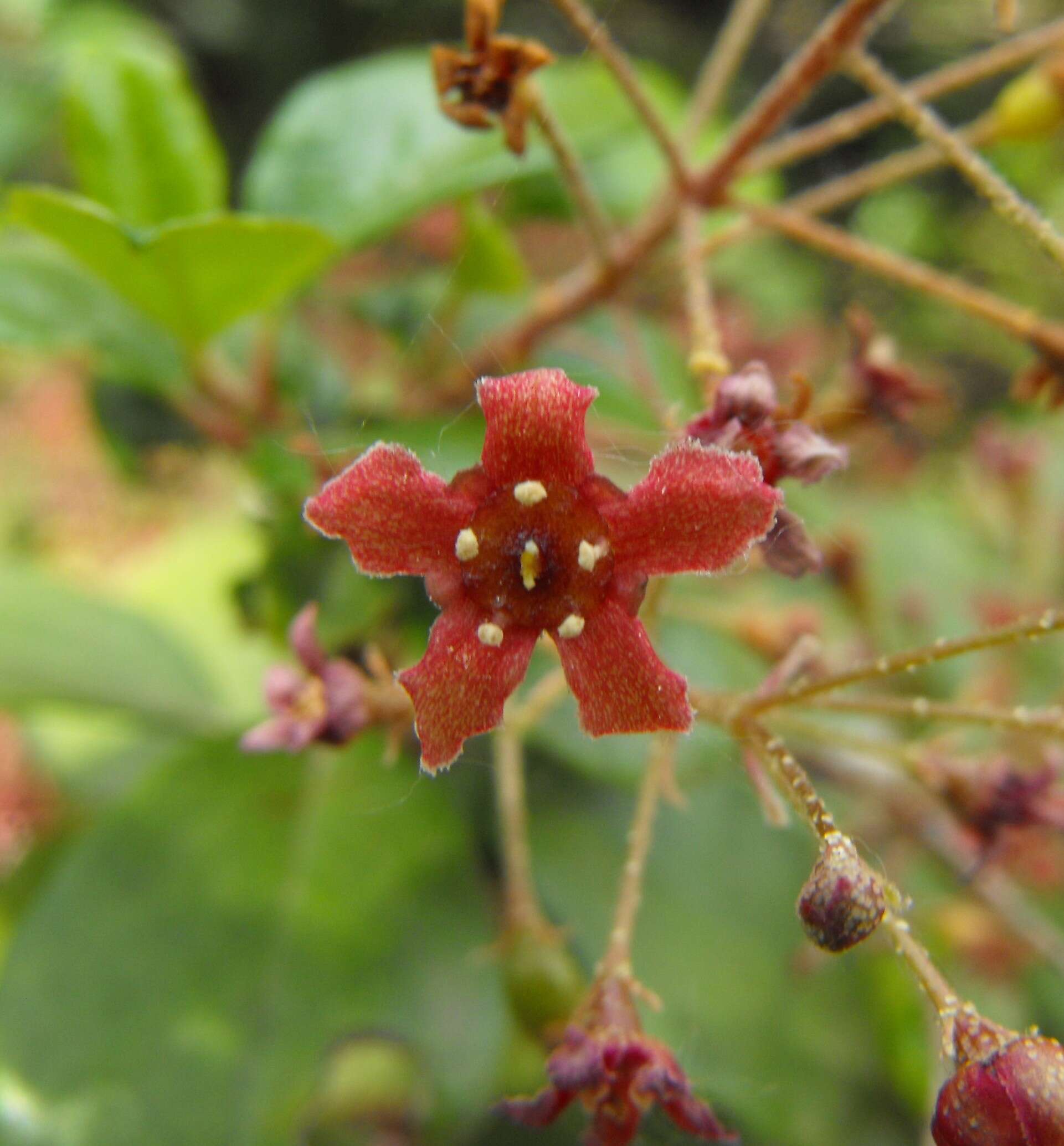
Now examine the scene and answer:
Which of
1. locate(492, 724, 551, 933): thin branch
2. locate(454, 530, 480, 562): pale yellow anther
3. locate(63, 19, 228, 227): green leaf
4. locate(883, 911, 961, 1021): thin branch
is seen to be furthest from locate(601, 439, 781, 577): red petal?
locate(63, 19, 228, 227): green leaf

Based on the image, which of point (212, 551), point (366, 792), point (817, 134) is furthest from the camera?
point (212, 551)

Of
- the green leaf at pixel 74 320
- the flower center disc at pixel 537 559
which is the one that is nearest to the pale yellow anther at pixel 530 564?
the flower center disc at pixel 537 559

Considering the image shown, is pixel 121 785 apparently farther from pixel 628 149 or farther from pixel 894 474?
pixel 894 474

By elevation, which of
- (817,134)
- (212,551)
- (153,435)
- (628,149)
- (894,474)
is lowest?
(212,551)

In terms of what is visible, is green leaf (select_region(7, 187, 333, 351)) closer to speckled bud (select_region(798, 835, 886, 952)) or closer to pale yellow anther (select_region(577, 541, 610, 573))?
pale yellow anther (select_region(577, 541, 610, 573))

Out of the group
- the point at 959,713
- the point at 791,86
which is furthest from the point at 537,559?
the point at 791,86

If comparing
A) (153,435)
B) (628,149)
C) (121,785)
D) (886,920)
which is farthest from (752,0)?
(121,785)

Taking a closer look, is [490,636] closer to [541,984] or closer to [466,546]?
[466,546]

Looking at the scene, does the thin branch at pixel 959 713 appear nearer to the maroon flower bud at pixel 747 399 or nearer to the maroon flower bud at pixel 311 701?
the maroon flower bud at pixel 747 399

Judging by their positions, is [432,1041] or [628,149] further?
[628,149]
